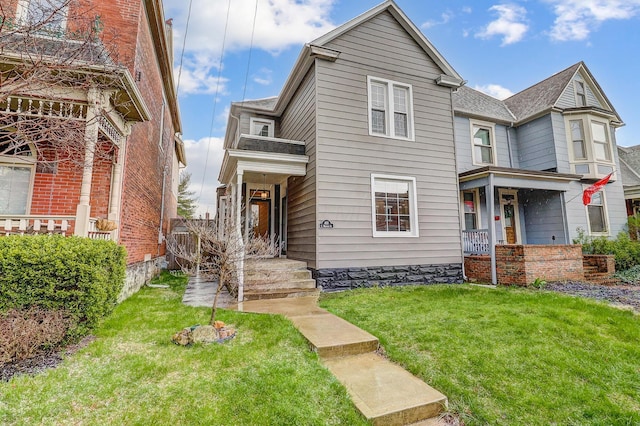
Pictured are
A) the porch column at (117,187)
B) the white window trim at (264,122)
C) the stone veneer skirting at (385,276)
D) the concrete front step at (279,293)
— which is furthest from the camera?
the white window trim at (264,122)

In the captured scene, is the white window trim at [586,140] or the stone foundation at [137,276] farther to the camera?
the white window trim at [586,140]

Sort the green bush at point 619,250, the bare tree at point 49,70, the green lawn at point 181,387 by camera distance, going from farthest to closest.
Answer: the green bush at point 619,250, the bare tree at point 49,70, the green lawn at point 181,387

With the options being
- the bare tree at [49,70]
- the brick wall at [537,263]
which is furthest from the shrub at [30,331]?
the brick wall at [537,263]

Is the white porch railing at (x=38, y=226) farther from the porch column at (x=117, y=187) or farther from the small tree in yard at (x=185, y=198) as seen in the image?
the small tree in yard at (x=185, y=198)

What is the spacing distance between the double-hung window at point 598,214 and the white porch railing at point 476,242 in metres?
5.59

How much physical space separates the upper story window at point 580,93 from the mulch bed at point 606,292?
835 centimetres

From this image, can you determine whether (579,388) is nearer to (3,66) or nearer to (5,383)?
(5,383)

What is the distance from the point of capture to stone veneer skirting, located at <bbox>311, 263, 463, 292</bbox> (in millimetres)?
7281

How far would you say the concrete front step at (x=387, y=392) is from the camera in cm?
242

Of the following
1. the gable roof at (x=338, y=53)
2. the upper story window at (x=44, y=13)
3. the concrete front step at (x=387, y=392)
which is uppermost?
the gable roof at (x=338, y=53)

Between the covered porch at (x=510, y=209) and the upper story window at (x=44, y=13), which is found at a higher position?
the upper story window at (x=44, y=13)

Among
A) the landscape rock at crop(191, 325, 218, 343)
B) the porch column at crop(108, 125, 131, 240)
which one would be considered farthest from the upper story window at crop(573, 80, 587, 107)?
the porch column at crop(108, 125, 131, 240)

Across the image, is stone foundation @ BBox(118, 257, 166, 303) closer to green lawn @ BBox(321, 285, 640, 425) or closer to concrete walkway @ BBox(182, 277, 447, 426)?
concrete walkway @ BBox(182, 277, 447, 426)

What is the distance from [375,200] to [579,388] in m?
5.68
